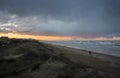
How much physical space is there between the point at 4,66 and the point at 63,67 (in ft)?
11.0

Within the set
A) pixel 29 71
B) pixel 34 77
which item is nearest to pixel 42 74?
pixel 34 77

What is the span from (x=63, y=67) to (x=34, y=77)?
142cm

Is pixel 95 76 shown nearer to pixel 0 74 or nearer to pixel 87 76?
pixel 87 76

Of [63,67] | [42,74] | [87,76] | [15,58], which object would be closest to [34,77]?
[42,74]

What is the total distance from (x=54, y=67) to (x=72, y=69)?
84cm

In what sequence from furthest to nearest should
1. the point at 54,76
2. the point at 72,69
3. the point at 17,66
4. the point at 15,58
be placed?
the point at 15,58 → the point at 17,66 → the point at 72,69 → the point at 54,76

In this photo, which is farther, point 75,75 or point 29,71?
point 29,71

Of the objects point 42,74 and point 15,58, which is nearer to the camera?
point 42,74

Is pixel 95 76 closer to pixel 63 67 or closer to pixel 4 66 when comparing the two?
pixel 63 67

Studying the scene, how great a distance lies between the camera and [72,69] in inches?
266

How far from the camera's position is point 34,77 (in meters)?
6.30

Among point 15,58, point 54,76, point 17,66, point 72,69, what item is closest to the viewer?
point 54,76

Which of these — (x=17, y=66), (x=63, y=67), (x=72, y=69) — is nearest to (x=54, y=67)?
(x=63, y=67)

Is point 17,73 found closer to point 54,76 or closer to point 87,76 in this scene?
point 54,76
